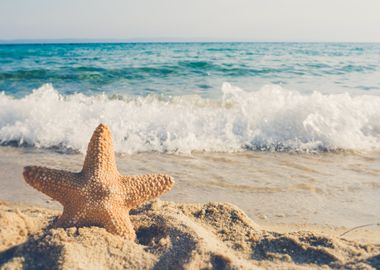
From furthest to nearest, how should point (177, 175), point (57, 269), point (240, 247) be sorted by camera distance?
point (177, 175) → point (240, 247) → point (57, 269)

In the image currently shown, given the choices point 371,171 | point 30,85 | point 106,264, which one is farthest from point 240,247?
point 30,85

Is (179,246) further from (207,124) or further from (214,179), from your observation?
(207,124)

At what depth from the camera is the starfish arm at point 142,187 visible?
308cm

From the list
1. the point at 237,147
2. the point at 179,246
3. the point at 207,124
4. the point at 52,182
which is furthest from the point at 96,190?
the point at 207,124

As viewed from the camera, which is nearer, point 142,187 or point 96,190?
point 96,190

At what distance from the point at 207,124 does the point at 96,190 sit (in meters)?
4.85

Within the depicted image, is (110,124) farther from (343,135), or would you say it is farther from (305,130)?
(343,135)

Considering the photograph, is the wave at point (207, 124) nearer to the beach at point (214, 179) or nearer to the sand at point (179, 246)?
the beach at point (214, 179)

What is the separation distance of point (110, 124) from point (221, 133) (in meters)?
2.00

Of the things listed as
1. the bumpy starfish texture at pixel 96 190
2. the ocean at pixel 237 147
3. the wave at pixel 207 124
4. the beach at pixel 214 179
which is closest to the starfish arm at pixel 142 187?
the bumpy starfish texture at pixel 96 190

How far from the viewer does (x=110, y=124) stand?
7.61 metres

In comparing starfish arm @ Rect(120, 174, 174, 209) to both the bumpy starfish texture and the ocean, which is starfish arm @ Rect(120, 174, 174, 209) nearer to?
the bumpy starfish texture

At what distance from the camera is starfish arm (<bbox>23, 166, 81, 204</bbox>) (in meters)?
2.93

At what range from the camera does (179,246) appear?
2.93m
